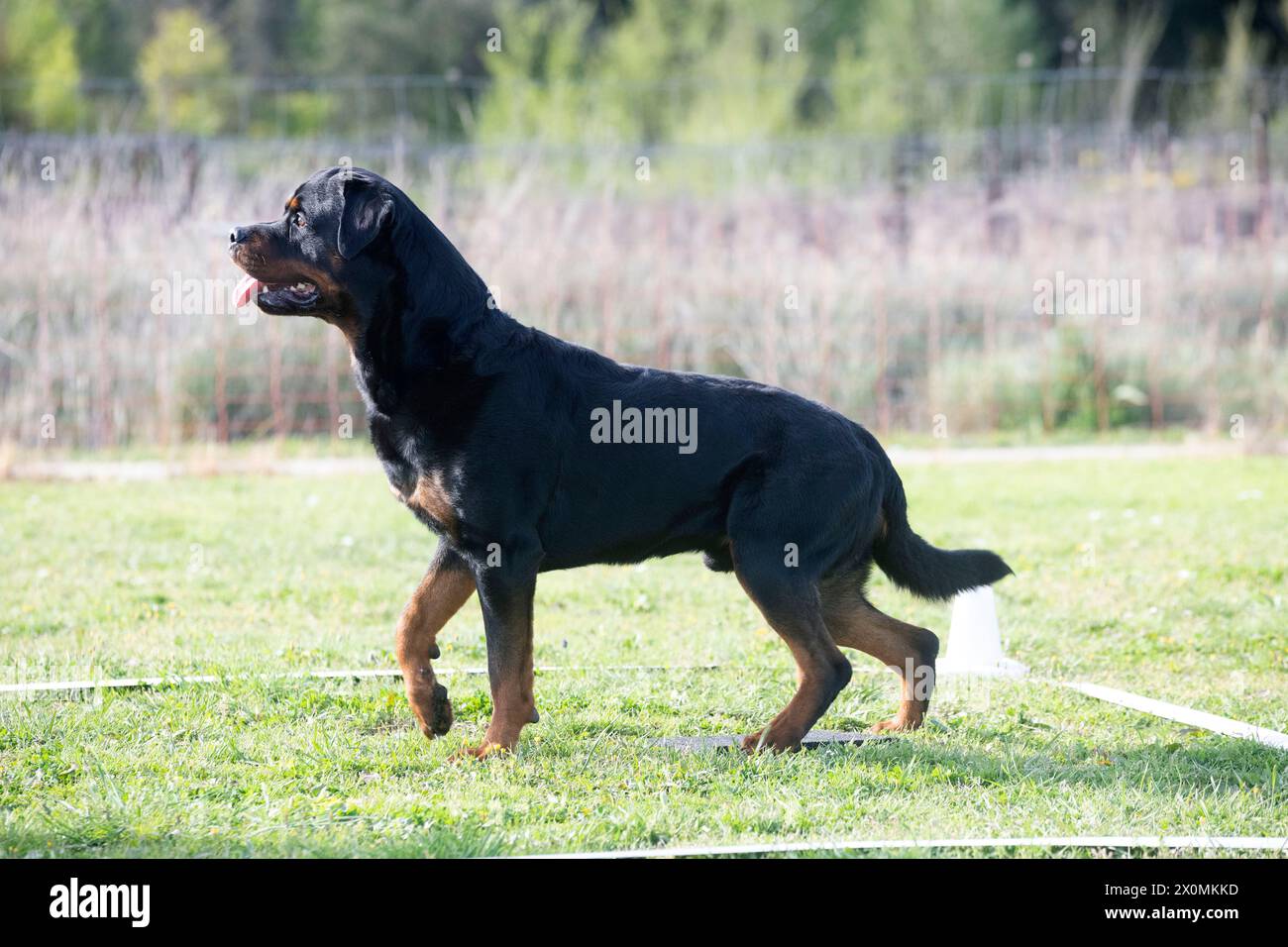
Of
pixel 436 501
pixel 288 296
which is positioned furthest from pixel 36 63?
pixel 436 501

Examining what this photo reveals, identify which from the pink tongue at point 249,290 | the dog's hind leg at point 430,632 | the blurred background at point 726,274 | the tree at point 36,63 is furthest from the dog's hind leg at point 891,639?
the tree at point 36,63

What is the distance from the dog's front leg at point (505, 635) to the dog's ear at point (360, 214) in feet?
3.93

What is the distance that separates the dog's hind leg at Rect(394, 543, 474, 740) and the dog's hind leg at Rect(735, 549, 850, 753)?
3.37 feet

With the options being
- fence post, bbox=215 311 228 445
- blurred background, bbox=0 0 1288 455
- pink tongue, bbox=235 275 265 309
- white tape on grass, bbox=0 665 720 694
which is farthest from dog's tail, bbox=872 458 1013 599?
fence post, bbox=215 311 228 445

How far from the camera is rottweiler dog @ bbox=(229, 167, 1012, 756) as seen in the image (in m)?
4.73

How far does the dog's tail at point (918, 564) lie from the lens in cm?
522

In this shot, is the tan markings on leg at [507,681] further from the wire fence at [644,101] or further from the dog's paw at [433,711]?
the wire fence at [644,101]

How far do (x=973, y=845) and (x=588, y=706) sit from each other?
2053mm

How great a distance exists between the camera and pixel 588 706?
5.41 meters

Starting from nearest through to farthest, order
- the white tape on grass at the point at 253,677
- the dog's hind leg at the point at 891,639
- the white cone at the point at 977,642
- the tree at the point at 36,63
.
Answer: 1. the dog's hind leg at the point at 891,639
2. the white tape on grass at the point at 253,677
3. the white cone at the point at 977,642
4. the tree at the point at 36,63

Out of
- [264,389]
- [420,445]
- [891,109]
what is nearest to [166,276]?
[264,389]

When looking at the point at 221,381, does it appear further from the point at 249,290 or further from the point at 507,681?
the point at 507,681

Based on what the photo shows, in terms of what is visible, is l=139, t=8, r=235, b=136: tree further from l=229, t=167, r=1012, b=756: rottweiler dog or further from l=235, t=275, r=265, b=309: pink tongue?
l=229, t=167, r=1012, b=756: rottweiler dog
